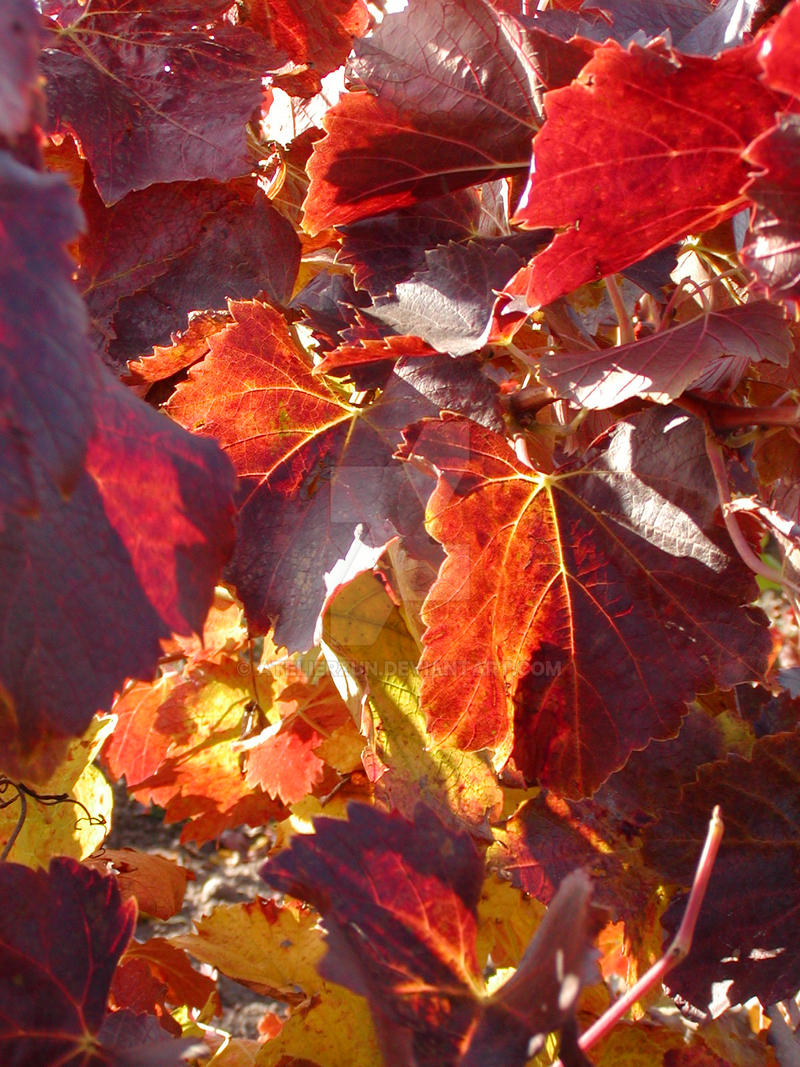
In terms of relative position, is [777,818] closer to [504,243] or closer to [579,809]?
[579,809]

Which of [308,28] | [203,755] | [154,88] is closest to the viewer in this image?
[154,88]

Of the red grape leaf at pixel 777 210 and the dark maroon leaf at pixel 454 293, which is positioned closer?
the red grape leaf at pixel 777 210

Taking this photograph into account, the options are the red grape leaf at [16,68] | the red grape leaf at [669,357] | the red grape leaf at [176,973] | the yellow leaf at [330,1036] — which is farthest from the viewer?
the red grape leaf at [176,973]

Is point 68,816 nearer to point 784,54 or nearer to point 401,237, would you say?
point 401,237

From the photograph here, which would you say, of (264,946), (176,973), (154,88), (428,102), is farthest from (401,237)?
(176,973)

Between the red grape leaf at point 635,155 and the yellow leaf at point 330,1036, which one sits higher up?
the red grape leaf at point 635,155

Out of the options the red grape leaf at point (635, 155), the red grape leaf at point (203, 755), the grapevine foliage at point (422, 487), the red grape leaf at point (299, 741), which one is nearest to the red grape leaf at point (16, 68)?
the grapevine foliage at point (422, 487)

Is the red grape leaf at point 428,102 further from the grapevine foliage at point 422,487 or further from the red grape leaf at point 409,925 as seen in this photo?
the red grape leaf at point 409,925

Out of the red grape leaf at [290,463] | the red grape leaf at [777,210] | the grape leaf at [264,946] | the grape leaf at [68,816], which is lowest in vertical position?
the grape leaf at [264,946]
